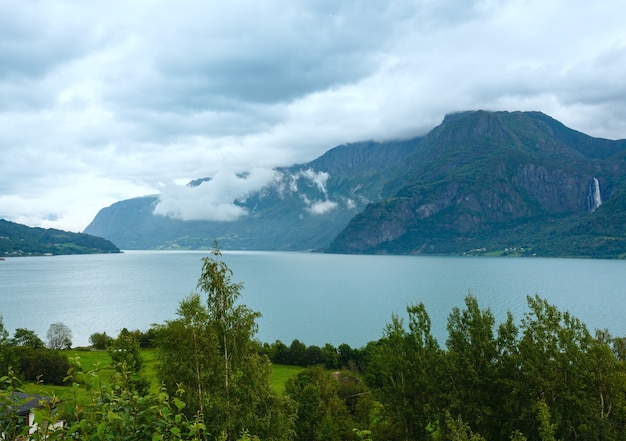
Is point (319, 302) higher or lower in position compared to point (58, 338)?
lower

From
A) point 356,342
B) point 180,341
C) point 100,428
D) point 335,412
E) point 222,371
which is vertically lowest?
point 356,342

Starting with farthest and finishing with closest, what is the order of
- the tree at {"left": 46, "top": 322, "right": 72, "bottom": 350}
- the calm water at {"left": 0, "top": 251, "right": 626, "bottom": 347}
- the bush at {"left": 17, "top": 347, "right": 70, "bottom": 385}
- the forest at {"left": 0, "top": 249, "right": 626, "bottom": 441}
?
the calm water at {"left": 0, "top": 251, "right": 626, "bottom": 347} < the tree at {"left": 46, "top": 322, "right": 72, "bottom": 350} < the bush at {"left": 17, "top": 347, "right": 70, "bottom": 385} < the forest at {"left": 0, "top": 249, "right": 626, "bottom": 441}

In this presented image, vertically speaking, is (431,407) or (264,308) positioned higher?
(431,407)

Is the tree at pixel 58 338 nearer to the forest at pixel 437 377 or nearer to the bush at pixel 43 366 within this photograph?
the bush at pixel 43 366

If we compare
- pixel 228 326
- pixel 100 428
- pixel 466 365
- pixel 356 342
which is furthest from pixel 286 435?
pixel 356 342

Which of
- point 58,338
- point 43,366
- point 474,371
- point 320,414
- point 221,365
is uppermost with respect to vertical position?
point 221,365

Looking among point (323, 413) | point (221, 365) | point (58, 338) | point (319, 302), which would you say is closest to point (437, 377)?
point (221, 365)

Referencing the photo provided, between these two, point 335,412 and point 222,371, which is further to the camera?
point 335,412

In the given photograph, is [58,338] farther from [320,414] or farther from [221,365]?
[221,365]

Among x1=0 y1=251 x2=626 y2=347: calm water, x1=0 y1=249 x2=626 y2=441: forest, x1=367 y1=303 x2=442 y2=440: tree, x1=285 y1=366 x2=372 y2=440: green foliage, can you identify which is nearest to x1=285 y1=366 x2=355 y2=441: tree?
x1=285 y1=366 x2=372 y2=440: green foliage

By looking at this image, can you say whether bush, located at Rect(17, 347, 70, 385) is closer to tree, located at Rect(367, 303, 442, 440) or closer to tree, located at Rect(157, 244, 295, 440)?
tree, located at Rect(157, 244, 295, 440)

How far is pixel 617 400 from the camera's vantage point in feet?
79.0

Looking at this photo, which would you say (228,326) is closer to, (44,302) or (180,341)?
(180,341)

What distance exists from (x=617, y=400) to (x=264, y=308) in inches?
4664
